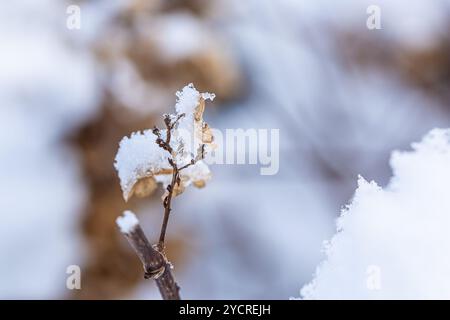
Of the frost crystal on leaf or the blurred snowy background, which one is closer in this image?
the frost crystal on leaf

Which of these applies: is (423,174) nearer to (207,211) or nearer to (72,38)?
(207,211)

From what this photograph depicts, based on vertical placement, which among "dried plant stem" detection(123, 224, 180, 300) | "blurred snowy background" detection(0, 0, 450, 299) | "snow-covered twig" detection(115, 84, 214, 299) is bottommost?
"dried plant stem" detection(123, 224, 180, 300)

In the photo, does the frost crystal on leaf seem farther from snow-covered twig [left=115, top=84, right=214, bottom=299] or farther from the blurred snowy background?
the blurred snowy background

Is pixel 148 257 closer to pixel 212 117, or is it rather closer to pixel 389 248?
pixel 389 248

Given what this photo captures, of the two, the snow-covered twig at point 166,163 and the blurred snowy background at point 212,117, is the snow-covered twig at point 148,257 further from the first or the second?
the blurred snowy background at point 212,117

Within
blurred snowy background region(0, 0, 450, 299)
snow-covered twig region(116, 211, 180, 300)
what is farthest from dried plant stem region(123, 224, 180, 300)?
blurred snowy background region(0, 0, 450, 299)

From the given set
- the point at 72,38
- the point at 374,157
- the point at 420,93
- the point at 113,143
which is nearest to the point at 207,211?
the point at 113,143

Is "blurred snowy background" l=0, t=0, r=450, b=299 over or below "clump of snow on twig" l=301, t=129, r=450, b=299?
over
